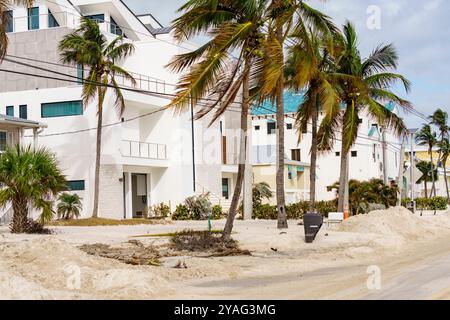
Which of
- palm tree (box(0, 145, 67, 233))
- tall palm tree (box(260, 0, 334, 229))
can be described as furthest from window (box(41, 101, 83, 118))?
tall palm tree (box(260, 0, 334, 229))

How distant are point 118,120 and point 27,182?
632 inches

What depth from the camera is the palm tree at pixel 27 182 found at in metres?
23.6

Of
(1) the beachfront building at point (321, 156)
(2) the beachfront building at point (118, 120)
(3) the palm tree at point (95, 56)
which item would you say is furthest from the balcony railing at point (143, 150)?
(1) the beachfront building at point (321, 156)

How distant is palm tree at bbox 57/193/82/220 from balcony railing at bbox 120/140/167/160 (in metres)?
4.55

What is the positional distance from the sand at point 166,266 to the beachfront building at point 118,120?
48.7ft

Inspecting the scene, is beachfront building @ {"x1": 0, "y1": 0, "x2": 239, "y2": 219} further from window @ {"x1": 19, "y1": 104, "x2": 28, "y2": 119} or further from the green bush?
the green bush

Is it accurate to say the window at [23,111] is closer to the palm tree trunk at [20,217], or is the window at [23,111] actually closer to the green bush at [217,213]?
the green bush at [217,213]

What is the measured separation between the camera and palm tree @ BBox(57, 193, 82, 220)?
36250 millimetres

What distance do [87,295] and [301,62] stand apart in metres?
12.5

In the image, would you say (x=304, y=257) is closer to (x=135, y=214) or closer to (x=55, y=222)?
(x=55, y=222)

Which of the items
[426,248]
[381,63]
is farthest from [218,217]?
[426,248]

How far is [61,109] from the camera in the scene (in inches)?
1551

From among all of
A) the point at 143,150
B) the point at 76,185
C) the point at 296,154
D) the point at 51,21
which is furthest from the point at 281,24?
the point at 296,154
